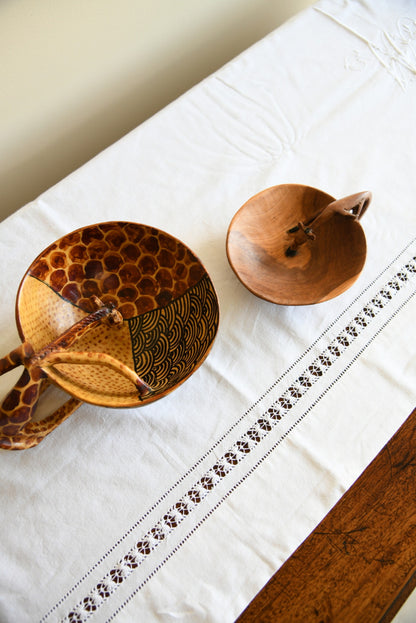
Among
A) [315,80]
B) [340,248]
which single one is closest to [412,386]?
[340,248]

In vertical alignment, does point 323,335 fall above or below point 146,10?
below

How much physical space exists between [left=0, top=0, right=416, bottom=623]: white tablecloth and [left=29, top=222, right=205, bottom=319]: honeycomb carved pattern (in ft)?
0.24

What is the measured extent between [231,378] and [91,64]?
25.8 inches

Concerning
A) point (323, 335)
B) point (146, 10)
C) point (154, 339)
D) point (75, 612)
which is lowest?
point (75, 612)

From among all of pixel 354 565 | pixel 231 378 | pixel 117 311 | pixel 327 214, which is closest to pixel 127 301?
pixel 117 311

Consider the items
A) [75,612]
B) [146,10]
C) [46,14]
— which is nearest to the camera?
[75,612]

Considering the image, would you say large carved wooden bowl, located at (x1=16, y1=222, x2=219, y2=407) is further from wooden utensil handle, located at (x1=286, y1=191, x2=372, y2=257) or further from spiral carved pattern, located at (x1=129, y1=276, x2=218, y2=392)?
wooden utensil handle, located at (x1=286, y1=191, x2=372, y2=257)

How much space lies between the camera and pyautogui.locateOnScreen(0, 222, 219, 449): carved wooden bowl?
0.50 m

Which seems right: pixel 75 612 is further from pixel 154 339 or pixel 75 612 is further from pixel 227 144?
pixel 227 144

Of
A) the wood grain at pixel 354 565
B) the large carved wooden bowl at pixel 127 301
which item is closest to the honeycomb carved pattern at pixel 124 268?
the large carved wooden bowl at pixel 127 301

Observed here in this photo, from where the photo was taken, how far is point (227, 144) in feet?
2.40

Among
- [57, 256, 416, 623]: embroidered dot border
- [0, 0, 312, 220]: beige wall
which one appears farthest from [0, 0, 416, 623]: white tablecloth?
[0, 0, 312, 220]: beige wall

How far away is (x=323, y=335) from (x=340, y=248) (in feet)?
0.42

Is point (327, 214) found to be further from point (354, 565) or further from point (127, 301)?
point (354, 565)
